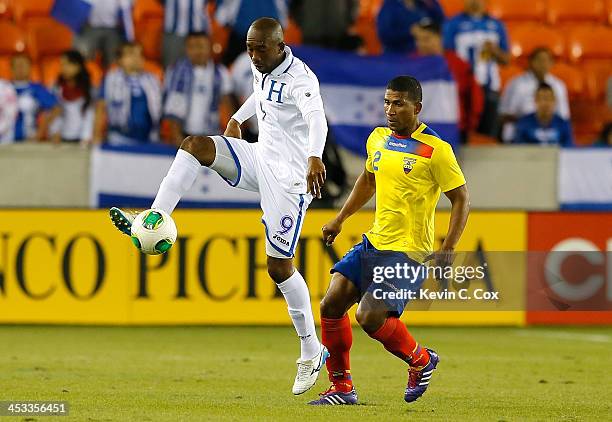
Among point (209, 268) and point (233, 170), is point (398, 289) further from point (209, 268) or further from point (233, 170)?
point (209, 268)

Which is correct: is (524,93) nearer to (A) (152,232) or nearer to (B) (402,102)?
(B) (402,102)

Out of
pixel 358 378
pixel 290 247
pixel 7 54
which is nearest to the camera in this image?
pixel 290 247

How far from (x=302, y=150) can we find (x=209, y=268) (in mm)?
4749

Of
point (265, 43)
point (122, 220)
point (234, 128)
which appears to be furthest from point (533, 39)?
point (122, 220)

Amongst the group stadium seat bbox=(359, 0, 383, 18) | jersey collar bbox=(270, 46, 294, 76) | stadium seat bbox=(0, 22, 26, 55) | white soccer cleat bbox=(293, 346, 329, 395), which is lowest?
white soccer cleat bbox=(293, 346, 329, 395)

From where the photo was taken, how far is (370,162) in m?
6.82

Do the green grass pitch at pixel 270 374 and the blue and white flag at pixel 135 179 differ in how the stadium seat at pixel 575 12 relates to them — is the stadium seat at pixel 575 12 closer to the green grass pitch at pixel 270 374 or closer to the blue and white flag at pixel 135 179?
the green grass pitch at pixel 270 374

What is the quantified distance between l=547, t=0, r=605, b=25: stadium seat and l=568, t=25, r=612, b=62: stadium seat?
0.41 metres

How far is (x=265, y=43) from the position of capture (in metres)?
6.99

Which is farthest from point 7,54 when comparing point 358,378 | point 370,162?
point 370,162

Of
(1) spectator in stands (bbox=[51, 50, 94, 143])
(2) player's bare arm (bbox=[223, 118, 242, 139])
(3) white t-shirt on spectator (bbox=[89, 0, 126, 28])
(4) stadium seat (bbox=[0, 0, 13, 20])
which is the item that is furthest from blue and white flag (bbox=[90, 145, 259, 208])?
(2) player's bare arm (bbox=[223, 118, 242, 139])

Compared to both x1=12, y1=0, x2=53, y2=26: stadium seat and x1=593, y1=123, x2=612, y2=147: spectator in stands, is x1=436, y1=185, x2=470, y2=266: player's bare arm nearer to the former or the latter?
x1=593, y1=123, x2=612, y2=147: spectator in stands

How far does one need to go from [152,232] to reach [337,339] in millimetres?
1146

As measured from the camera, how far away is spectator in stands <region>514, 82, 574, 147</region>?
43.2ft
